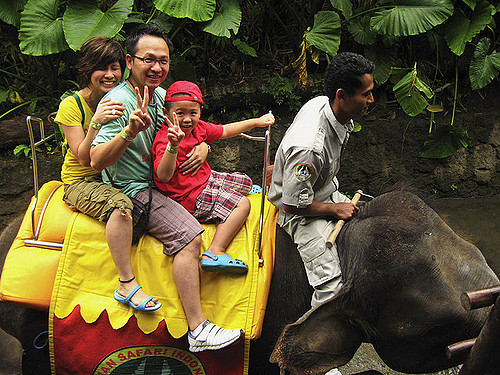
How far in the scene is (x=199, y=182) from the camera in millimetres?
3094

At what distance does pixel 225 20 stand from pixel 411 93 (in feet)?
6.37

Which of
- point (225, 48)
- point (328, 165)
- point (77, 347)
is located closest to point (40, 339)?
point (77, 347)

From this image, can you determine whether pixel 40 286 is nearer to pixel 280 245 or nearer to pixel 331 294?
pixel 280 245

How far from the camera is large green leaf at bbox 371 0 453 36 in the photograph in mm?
5219

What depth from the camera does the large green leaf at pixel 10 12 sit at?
536 cm

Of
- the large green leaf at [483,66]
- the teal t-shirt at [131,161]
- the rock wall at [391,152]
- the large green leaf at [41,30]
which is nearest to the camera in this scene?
the teal t-shirt at [131,161]

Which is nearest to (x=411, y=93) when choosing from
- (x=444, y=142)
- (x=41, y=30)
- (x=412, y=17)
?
(x=412, y=17)

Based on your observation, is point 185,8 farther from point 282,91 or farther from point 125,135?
point 125,135

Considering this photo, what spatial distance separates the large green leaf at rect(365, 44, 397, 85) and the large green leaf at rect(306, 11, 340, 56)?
64 centimetres

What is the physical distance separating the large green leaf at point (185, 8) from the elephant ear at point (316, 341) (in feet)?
10.3

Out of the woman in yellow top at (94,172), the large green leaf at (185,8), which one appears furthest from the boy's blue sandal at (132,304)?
the large green leaf at (185,8)

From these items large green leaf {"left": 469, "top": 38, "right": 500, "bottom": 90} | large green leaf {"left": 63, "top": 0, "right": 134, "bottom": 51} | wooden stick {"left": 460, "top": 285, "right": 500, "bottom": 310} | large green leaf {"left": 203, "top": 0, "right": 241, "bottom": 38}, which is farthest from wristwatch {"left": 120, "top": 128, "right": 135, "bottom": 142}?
large green leaf {"left": 469, "top": 38, "right": 500, "bottom": 90}

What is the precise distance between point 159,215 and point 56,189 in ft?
2.57

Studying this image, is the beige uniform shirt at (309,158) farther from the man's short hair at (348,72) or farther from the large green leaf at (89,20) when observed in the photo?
the large green leaf at (89,20)
